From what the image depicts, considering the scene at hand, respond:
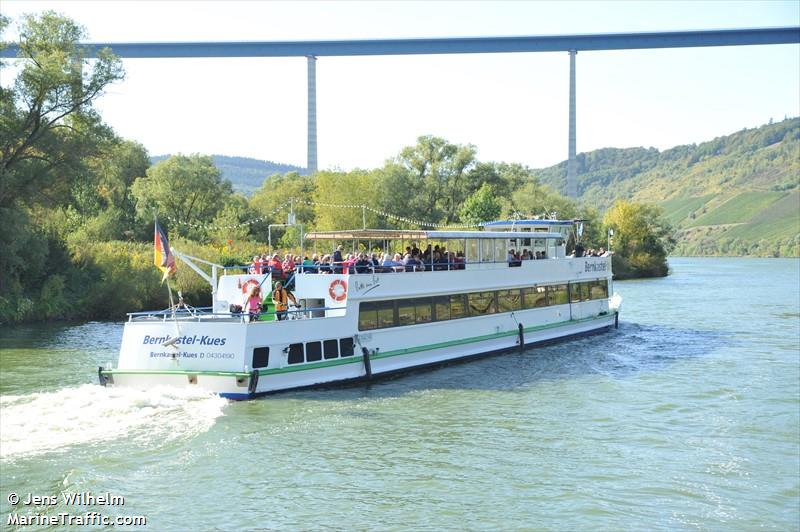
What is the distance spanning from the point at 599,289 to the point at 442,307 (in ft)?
38.2

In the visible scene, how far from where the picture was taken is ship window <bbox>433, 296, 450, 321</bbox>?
24406 millimetres

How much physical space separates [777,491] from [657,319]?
85.5 feet

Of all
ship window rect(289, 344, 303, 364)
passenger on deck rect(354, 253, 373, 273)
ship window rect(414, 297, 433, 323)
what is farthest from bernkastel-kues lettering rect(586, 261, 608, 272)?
ship window rect(289, 344, 303, 364)

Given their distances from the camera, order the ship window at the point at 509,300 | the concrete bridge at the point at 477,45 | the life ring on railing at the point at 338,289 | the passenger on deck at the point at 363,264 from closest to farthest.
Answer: the life ring on railing at the point at 338,289 < the passenger on deck at the point at 363,264 < the ship window at the point at 509,300 < the concrete bridge at the point at 477,45

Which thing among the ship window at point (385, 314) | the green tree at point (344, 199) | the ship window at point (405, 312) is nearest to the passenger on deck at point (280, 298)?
the ship window at point (385, 314)

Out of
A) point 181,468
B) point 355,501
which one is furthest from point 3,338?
point 355,501

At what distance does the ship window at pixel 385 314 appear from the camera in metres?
22.5

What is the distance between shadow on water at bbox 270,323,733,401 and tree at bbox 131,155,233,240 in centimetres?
3854

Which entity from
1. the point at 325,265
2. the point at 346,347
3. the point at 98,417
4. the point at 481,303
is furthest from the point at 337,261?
the point at 98,417

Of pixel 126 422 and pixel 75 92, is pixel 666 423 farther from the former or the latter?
pixel 75 92

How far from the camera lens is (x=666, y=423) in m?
17.9

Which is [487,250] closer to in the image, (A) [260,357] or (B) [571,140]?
(A) [260,357]

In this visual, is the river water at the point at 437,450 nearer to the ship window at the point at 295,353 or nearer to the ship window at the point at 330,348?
the ship window at the point at 295,353

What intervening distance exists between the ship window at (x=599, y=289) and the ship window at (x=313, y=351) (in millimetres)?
16077
